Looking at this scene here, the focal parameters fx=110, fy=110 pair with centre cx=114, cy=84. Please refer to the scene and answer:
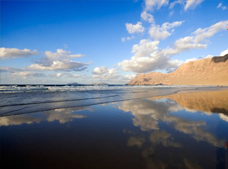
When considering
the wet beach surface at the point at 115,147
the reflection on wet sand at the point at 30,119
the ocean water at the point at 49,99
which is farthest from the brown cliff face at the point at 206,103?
the reflection on wet sand at the point at 30,119

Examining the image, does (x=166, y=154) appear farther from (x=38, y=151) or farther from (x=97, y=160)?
(x=38, y=151)

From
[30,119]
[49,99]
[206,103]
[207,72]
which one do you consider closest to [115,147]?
[30,119]

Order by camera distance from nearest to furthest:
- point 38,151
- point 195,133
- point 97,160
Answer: point 97,160 < point 38,151 < point 195,133

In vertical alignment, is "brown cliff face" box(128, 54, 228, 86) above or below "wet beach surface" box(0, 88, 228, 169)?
above

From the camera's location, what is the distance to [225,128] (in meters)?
5.93

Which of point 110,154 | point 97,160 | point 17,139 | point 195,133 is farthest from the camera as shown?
point 195,133

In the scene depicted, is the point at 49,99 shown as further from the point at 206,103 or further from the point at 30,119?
the point at 206,103

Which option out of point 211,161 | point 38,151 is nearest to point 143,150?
point 211,161

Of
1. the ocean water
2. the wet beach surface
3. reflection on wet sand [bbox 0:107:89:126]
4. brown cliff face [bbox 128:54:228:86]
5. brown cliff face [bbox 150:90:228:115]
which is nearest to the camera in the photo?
the wet beach surface

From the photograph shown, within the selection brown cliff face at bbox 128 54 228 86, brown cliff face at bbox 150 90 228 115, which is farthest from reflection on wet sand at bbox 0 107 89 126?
brown cliff face at bbox 128 54 228 86

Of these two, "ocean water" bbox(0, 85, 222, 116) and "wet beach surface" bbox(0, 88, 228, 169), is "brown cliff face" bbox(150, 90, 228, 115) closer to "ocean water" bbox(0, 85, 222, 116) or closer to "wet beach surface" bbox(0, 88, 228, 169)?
"wet beach surface" bbox(0, 88, 228, 169)

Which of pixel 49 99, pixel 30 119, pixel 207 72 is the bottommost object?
pixel 30 119

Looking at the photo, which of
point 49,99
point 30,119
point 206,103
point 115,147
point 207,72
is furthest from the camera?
point 207,72

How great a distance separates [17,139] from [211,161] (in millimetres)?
7552
